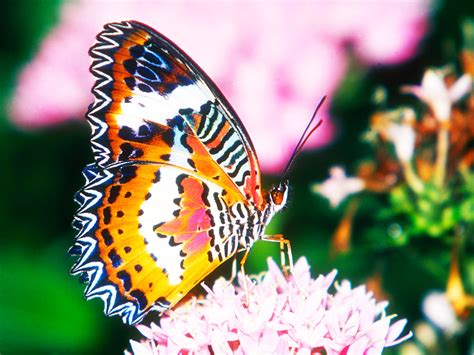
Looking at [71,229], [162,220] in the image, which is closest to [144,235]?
[162,220]

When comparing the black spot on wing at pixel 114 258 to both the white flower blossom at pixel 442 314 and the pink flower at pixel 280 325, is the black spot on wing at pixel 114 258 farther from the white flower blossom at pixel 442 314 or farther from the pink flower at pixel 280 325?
the white flower blossom at pixel 442 314

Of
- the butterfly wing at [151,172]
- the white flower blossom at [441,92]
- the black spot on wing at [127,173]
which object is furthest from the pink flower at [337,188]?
the black spot on wing at [127,173]

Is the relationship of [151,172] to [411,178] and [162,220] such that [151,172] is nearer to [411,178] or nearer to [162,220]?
[162,220]

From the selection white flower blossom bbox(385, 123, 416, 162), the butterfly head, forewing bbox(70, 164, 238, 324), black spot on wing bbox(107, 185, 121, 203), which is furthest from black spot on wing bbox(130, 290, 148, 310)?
white flower blossom bbox(385, 123, 416, 162)

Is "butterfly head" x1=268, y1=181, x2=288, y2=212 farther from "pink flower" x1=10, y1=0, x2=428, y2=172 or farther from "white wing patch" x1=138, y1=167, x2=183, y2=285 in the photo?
"pink flower" x1=10, y1=0, x2=428, y2=172

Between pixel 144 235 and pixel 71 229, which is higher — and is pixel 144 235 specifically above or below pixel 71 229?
above

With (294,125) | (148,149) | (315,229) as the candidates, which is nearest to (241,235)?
(148,149)
